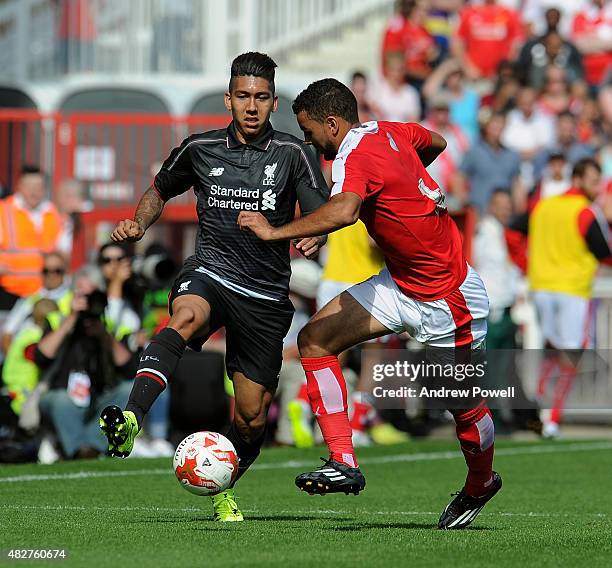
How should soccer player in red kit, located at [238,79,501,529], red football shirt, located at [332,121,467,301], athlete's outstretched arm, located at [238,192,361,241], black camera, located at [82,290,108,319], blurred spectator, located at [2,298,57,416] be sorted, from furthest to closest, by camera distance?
blurred spectator, located at [2,298,57,416]
black camera, located at [82,290,108,319]
soccer player in red kit, located at [238,79,501,529]
red football shirt, located at [332,121,467,301]
athlete's outstretched arm, located at [238,192,361,241]

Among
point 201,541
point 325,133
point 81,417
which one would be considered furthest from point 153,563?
point 81,417

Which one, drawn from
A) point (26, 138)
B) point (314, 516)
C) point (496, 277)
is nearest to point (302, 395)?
point (496, 277)

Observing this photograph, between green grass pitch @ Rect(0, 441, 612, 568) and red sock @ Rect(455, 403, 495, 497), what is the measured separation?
0.92ft

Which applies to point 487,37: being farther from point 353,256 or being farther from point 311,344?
point 311,344

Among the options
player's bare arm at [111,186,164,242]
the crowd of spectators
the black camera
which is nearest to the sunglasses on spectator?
the black camera

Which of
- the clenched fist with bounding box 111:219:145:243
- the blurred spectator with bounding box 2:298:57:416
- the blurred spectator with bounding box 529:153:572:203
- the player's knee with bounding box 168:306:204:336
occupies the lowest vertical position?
the blurred spectator with bounding box 2:298:57:416

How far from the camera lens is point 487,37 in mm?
23469

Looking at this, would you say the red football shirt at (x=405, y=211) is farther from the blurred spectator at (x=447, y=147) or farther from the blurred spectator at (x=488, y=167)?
the blurred spectator at (x=488, y=167)

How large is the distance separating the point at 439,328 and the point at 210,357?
6.98 metres

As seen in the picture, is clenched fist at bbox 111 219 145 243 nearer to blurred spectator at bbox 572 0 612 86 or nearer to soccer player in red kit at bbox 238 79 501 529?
soccer player in red kit at bbox 238 79 501 529

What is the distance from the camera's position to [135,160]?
61.7ft

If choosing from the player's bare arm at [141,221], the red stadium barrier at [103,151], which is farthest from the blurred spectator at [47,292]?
the player's bare arm at [141,221]

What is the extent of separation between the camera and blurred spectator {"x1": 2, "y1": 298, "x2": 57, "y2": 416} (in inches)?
568

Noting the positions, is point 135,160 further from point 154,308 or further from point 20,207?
point 154,308
